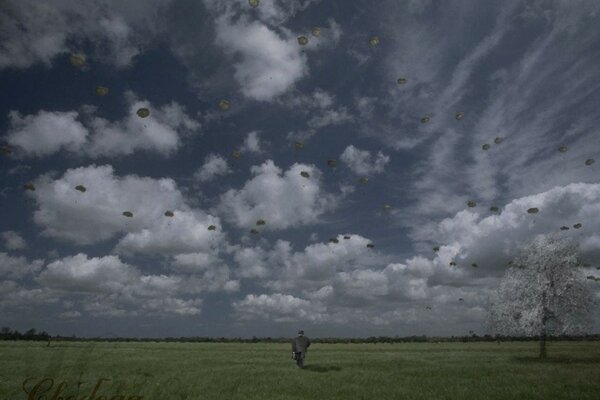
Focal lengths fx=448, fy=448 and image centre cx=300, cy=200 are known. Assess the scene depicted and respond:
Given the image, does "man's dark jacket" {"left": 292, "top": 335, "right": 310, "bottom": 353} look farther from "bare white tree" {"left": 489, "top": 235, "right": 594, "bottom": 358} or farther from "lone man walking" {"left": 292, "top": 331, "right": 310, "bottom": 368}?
"bare white tree" {"left": 489, "top": 235, "right": 594, "bottom": 358}

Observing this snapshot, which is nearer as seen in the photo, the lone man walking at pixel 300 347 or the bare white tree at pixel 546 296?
the lone man walking at pixel 300 347

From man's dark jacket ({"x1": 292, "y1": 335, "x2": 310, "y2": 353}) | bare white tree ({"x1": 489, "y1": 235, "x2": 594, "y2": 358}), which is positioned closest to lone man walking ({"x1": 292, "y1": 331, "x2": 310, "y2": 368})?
man's dark jacket ({"x1": 292, "y1": 335, "x2": 310, "y2": 353})

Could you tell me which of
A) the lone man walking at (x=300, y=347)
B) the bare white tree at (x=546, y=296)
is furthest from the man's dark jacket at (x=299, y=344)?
the bare white tree at (x=546, y=296)

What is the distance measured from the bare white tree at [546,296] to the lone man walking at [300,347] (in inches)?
1085

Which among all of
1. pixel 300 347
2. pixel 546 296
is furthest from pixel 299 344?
pixel 546 296

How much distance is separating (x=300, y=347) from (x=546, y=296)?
29935 millimetres

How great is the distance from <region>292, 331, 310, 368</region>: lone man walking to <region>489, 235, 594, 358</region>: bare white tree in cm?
2756

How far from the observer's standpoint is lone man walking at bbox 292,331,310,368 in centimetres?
3200

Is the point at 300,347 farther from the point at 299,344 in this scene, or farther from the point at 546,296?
the point at 546,296

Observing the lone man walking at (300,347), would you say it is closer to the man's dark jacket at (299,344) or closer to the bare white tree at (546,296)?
the man's dark jacket at (299,344)

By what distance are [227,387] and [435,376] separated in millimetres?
11720

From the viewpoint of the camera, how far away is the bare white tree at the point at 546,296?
46.4m

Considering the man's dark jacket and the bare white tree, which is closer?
the man's dark jacket

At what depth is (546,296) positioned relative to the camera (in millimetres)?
47188
